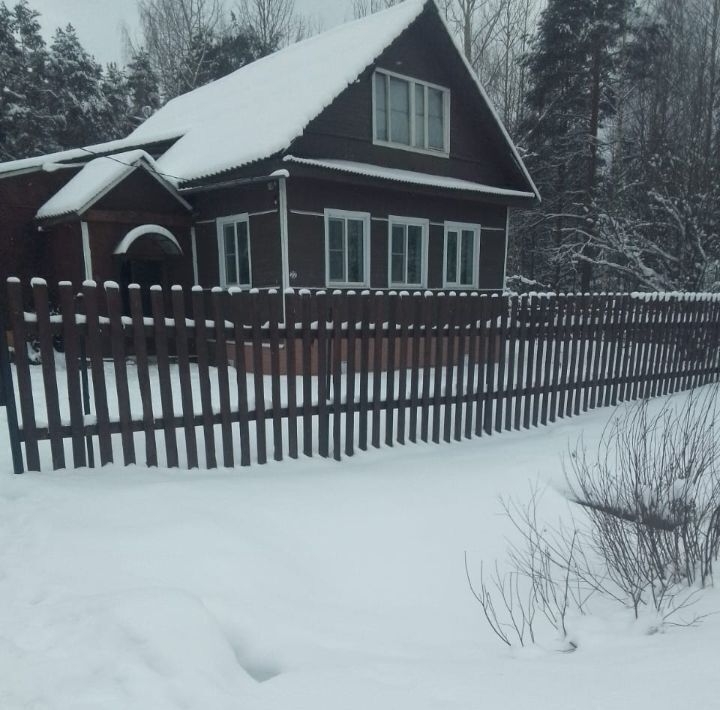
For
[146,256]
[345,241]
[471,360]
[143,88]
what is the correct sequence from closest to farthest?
1. [471,360]
2. [345,241]
3. [146,256]
4. [143,88]

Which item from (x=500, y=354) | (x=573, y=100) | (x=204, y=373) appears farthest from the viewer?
(x=573, y=100)

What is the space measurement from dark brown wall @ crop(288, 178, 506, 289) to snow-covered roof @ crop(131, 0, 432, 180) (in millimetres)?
1241

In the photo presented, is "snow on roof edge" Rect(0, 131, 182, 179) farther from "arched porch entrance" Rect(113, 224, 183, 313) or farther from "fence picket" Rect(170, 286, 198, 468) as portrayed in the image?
"fence picket" Rect(170, 286, 198, 468)

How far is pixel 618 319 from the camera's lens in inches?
278

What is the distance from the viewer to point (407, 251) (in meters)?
12.1

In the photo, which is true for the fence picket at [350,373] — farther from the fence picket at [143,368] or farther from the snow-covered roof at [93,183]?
the snow-covered roof at [93,183]

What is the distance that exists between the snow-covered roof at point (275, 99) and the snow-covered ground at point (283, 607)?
7.26 metres

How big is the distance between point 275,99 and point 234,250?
345 centimetres

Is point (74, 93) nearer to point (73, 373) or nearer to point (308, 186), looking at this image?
point (308, 186)

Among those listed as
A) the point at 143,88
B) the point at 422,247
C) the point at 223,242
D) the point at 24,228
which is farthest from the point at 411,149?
the point at 143,88

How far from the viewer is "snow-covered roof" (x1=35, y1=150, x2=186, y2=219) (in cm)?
976

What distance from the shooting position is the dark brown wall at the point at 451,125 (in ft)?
34.3

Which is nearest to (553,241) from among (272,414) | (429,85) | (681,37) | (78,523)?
(681,37)

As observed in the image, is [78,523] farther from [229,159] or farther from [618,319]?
[229,159]
